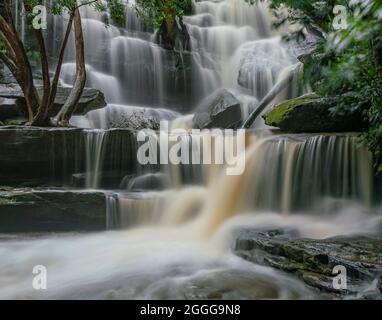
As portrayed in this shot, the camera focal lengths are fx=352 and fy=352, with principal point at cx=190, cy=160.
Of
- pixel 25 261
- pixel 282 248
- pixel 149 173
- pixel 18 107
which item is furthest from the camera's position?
pixel 18 107

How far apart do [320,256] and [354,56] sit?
6.99 ft

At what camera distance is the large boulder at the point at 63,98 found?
9492 millimetres

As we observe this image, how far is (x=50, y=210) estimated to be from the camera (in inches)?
252

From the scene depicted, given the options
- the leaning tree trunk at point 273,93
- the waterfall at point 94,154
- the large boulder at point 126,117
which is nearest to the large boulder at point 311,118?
the leaning tree trunk at point 273,93

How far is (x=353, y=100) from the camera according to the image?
4.47 m

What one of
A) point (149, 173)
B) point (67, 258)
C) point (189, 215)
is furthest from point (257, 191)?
point (67, 258)

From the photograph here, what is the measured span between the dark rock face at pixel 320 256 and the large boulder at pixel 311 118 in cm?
301

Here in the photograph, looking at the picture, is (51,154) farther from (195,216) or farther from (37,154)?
(195,216)

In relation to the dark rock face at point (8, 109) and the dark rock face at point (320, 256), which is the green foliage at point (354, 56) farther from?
the dark rock face at point (8, 109)

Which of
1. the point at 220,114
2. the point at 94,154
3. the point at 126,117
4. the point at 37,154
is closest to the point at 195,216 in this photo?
the point at 94,154

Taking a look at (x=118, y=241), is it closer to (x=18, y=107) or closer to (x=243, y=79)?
(x=18, y=107)

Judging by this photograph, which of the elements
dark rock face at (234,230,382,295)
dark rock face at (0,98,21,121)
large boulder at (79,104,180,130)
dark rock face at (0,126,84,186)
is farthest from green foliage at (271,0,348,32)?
dark rock face at (0,98,21,121)

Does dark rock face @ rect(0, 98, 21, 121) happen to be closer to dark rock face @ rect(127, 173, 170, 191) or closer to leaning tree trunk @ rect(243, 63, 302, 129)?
dark rock face @ rect(127, 173, 170, 191)
